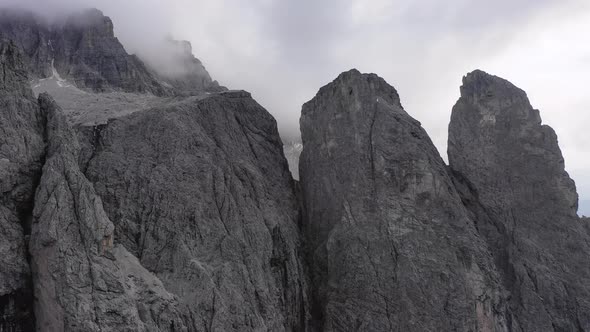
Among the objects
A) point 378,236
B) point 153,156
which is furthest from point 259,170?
point 378,236

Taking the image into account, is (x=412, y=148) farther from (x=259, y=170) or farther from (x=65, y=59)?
(x=65, y=59)

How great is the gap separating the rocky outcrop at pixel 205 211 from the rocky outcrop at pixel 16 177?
25.9 ft

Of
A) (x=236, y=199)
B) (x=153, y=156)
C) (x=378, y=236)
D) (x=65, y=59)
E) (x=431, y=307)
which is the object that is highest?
(x=65, y=59)

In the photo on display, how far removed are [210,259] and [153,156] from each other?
12.9m

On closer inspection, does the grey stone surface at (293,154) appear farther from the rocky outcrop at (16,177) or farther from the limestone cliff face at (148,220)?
the rocky outcrop at (16,177)

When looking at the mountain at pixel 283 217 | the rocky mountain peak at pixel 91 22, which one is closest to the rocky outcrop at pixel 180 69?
the rocky mountain peak at pixel 91 22

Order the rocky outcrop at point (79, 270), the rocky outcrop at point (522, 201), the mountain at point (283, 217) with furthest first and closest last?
the rocky outcrop at point (522, 201) → the mountain at point (283, 217) → the rocky outcrop at point (79, 270)

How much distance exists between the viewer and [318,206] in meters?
53.6

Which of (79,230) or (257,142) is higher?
(257,142)

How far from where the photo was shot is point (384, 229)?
46781mm

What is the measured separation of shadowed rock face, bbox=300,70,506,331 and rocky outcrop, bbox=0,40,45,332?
26.8 meters

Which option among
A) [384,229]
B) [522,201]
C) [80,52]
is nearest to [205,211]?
[384,229]

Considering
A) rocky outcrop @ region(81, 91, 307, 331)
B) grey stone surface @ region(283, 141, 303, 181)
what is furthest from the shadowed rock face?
grey stone surface @ region(283, 141, 303, 181)

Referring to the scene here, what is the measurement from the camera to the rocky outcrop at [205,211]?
40219 millimetres
